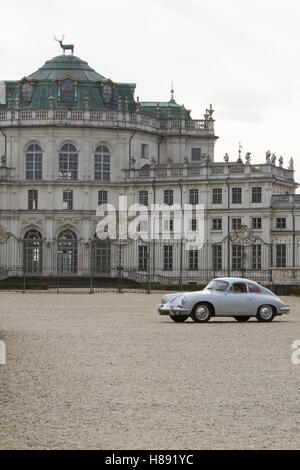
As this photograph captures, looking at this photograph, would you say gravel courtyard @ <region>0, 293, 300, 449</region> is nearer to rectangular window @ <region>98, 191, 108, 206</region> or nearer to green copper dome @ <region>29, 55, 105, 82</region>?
rectangular window @ <region>98, 191, 108, 206</region>

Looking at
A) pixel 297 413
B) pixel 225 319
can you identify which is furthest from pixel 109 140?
pixel 297 413

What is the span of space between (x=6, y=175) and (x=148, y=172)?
1343 centimetres

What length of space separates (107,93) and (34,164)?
10700mm

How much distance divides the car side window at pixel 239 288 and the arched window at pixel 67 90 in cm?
6889

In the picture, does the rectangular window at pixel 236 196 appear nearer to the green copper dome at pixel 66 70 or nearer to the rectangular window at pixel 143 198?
the rectangular window at pixel 143 198

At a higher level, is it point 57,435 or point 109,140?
point 109,140

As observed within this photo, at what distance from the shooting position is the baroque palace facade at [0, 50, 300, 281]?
90.8m

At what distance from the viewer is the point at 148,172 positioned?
96750 millimetres

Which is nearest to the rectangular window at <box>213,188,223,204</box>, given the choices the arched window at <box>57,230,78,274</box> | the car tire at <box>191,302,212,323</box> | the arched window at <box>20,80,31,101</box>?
the arched window at <box>57,230,78,274</box>

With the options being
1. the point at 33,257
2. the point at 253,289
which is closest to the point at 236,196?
the point at 33,257

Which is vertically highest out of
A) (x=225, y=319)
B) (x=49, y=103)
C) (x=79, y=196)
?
(x=49, y=103)

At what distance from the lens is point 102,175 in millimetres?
98125

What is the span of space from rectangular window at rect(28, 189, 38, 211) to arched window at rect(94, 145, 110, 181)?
20.0ft
